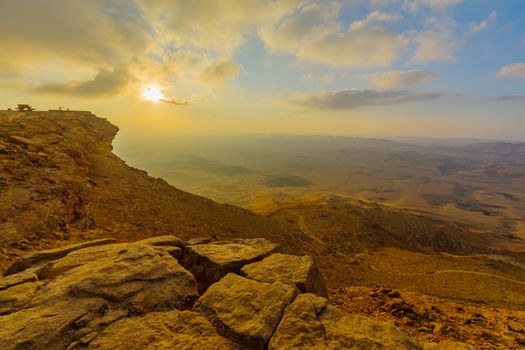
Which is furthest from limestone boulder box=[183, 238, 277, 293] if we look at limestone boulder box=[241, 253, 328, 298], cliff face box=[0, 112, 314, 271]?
cliff face box=[0, 112, 314, 271]

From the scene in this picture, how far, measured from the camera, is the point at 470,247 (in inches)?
2290

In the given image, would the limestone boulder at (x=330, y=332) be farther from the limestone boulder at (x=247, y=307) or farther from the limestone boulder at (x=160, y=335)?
the limestone boulder at (x=160, y=335)

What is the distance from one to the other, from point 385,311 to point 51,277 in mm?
10677

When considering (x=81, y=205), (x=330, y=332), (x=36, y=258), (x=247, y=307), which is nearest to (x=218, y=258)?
(x=247, y=307)

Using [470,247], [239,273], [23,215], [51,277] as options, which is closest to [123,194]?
[23,215]

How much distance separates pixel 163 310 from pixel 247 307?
2069 mm

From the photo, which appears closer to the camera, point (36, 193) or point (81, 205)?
point (36, 193)

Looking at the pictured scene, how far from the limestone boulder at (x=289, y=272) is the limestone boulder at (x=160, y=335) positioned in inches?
87.4

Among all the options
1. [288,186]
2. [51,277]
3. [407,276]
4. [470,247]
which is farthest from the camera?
[288,186]

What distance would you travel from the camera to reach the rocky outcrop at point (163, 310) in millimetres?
5180

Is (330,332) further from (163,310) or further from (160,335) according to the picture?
(163,310)

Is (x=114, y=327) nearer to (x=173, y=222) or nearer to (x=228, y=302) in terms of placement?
(x=228, y=302)

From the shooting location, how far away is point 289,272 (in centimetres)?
782

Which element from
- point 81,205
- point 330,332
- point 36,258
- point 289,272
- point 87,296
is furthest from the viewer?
point 81,205
